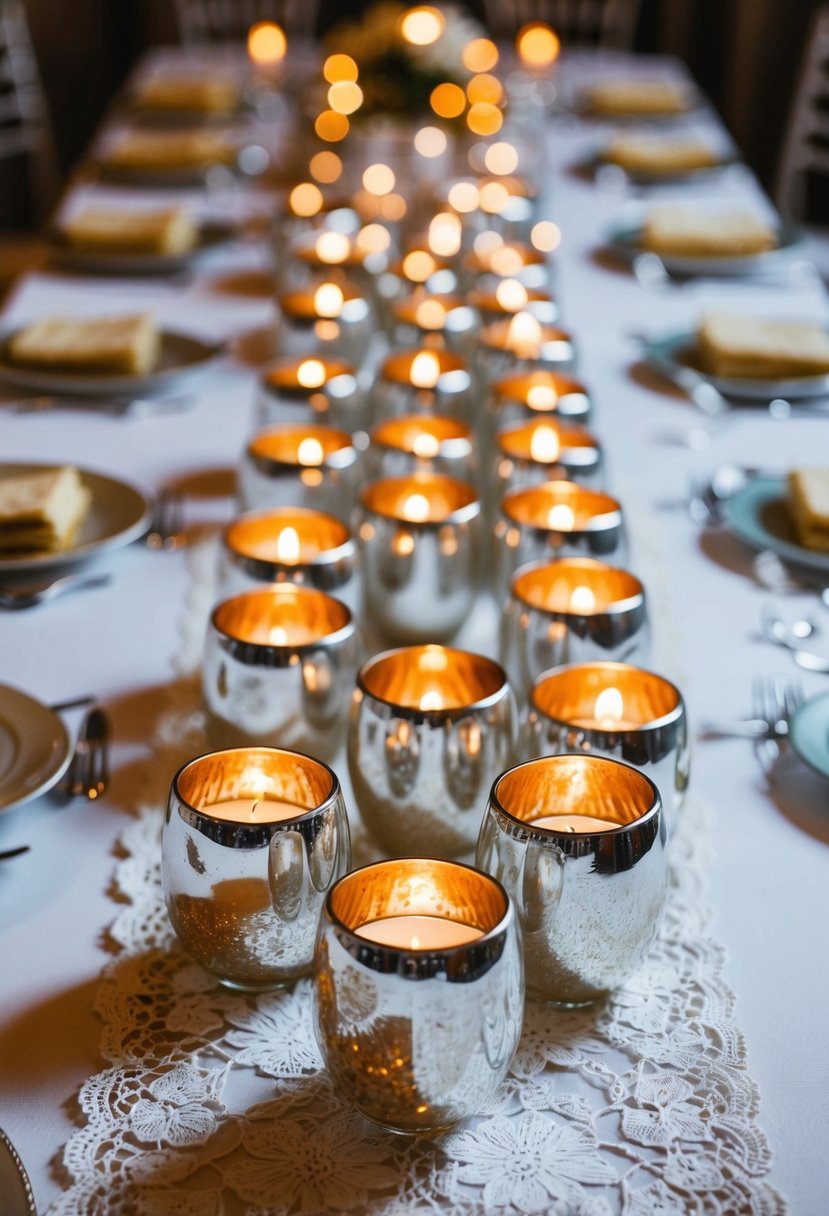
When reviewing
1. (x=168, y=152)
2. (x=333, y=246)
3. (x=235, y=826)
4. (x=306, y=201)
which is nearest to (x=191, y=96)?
(x=168, y=152)

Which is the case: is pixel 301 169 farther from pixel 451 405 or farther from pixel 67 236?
pixel 451 405

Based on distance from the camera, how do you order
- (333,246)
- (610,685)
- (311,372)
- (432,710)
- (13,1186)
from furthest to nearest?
(333,246), (311,372), (610,685), (432,710), (13,1186)

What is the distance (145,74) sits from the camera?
312 cm

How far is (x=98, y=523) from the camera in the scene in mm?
1170

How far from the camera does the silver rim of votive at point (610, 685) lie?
2.33ft

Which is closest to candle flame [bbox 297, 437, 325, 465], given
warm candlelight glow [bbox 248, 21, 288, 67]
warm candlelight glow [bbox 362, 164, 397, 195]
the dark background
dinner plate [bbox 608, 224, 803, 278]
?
dinner plate [bbox 608, 224, 803, 278]

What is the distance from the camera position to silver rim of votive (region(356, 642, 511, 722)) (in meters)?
0.71

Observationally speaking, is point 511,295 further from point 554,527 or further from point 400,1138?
point 400,1138

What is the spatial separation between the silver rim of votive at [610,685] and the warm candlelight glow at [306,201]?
123 cm

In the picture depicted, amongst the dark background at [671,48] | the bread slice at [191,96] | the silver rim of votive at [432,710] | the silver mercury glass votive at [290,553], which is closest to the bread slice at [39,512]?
the silver mercury glass votive at [290,553]

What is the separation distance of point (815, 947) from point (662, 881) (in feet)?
0.43

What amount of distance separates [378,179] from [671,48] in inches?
105

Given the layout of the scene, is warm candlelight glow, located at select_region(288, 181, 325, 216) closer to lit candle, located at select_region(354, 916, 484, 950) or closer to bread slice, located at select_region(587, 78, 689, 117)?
bread slice, located at select_region(587, 78, 689, 117)

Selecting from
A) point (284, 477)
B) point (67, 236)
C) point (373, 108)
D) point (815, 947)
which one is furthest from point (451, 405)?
point (373, 108)
